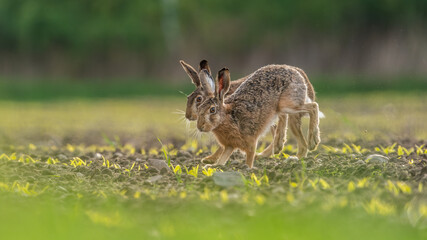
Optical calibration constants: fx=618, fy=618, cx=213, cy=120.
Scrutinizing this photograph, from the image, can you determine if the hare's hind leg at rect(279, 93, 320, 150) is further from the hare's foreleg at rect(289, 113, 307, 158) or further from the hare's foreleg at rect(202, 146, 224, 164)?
the hare's foreleg at rect(202, 146, 224, 164)

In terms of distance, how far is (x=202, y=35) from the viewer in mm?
29328

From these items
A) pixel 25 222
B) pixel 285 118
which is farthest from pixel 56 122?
pixel 25 222

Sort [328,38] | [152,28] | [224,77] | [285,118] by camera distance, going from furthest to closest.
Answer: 1. [152,28]
2. [328,38]
3. [285,118]
4. [224,77]

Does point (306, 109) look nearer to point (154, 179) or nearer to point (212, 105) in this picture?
point (212, 105)

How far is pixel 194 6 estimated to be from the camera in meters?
29.5

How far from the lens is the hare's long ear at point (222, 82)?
5500 millimetres

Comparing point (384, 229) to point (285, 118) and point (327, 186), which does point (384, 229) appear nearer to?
point (327, 186)

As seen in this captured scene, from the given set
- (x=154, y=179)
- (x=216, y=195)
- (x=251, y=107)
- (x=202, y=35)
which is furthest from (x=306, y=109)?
(x=202, y=35)

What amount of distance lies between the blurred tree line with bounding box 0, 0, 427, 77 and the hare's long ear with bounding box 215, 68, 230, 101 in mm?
19703

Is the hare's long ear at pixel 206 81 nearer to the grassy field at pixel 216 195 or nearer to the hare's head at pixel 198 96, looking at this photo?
the hare's head at pixel 198 96

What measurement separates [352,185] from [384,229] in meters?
1.09

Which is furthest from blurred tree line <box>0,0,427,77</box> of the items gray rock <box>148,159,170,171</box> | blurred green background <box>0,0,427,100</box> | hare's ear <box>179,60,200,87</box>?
gray rock <box>148,159,170,171</box>

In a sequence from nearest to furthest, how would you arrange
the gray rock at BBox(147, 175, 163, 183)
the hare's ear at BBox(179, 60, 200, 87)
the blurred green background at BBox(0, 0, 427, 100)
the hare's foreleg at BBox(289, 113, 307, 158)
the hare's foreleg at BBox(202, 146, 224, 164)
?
the gray rock at BBox(147, 175, 163, 183)
the hare's ear at BBox(179, 60, 200, 87)
the hare's foreleg at BBox(202, 146, 224, 164)
the hare's foreleg at BBox(289, 113, 307, 158)
the blurred green background at BBox(0, 0, 427, 100)

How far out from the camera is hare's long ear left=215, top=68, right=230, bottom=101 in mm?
5500
